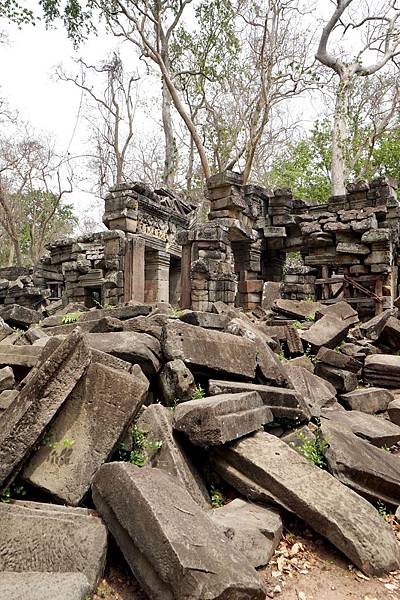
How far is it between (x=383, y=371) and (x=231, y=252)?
→ 600 centimetres

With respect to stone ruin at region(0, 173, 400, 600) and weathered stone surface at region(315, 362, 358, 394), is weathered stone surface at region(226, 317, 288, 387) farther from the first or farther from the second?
weathered stone surface at region(315, 362, 358, 394)

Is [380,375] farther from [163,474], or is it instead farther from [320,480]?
[163,474]

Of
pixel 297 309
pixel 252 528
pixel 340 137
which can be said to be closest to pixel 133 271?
pixel 297 309

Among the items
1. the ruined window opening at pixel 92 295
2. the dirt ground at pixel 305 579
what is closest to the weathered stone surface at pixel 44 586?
the dirt ground at pixel 305 579

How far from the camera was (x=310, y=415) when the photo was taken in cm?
398

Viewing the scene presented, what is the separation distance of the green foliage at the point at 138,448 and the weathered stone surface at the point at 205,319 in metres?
2.02

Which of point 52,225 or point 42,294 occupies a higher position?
point 52,225

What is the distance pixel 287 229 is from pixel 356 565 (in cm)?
1318

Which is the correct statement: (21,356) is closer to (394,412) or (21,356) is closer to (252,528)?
(252,528)

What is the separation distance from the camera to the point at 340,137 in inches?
758

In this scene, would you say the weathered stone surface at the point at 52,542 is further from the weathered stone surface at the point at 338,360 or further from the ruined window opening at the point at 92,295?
the ruined window opening at the point at 92,295

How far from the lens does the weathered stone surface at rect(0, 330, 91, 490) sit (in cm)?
247

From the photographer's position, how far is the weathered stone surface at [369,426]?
3.97m

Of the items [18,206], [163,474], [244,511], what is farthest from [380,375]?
[18,206]
